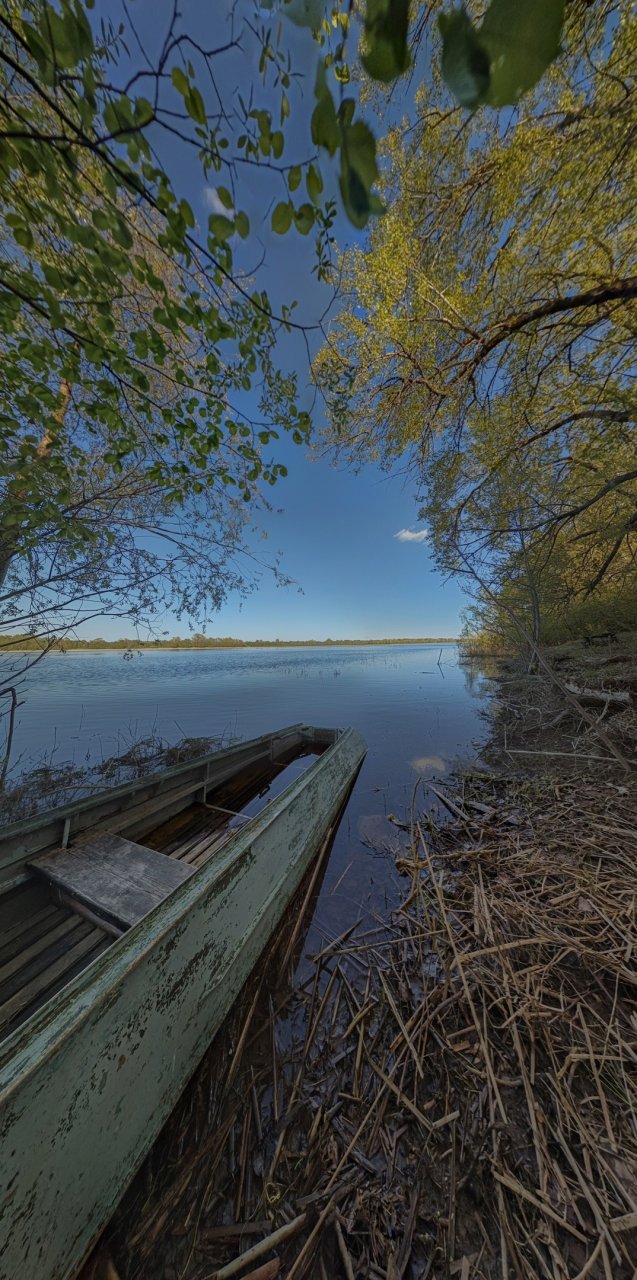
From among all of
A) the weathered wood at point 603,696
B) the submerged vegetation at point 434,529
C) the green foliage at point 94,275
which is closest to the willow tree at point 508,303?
the submerged vegetation at point 434,529

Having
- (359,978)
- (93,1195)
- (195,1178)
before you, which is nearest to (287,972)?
(359,978)

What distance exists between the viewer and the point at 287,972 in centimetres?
208

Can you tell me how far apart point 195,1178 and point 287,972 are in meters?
0.89

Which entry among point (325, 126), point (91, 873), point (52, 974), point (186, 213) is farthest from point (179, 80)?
point (91, 873)

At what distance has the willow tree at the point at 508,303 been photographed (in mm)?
2844

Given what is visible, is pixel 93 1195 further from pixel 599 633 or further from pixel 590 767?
pixel 599 633

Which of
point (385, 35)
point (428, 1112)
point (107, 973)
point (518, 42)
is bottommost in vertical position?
point (428, 1112)

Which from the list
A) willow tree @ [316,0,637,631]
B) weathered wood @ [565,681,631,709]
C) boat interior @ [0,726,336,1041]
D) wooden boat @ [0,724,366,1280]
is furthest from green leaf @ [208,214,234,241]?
weathered wood @ [565,681,631,709]

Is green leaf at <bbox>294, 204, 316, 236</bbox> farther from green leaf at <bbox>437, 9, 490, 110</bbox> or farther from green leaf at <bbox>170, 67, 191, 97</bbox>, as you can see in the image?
green leaf at <bbox>437, 9, 490, 110</bbox>

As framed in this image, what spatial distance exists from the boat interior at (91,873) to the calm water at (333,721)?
1.12 meters

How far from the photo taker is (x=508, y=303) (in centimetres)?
357

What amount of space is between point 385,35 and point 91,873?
357 cm

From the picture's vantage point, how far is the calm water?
3.15m

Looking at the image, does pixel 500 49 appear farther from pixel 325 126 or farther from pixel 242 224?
pixel 242 224
